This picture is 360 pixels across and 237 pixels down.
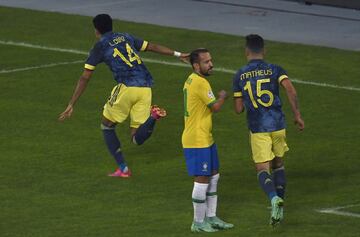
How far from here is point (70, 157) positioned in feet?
74.0

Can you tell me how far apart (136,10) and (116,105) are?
46.6 feet

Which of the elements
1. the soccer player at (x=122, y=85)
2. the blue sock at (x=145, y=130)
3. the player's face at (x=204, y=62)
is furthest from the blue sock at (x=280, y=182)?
the soccer player at (x=122, y=85)

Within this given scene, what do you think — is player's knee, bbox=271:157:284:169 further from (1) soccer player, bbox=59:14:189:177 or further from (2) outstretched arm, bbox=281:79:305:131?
(1) soccer player, bbox=59:14:189:177

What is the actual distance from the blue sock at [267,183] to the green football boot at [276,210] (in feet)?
0.58

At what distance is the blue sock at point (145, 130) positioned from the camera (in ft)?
68.8

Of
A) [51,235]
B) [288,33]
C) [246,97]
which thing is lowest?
[51,235]

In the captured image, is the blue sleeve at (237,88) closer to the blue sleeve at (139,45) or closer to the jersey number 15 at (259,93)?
the jersey number 15 at (259,93)

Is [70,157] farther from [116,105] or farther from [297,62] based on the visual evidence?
[297,62]

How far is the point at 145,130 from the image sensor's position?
21016 millimetres

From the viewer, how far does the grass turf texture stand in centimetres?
1881

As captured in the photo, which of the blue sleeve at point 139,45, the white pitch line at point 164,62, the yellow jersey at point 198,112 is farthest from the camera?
the white pitch line at point 164,62

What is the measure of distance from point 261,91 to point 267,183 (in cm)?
113

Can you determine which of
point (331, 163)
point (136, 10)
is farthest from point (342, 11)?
point (331, 163)

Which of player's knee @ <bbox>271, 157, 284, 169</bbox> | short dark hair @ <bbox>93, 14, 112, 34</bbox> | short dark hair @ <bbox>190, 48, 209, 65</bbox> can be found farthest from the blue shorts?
short dark hair @ <bbox>93, 14, 112, 34</bbox>
